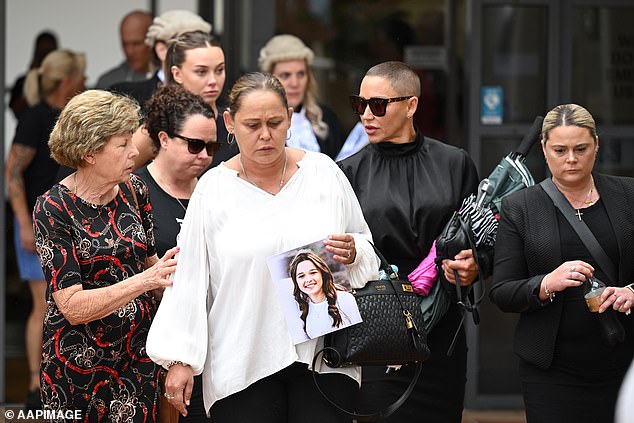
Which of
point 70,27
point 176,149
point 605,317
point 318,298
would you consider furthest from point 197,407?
point 70,27

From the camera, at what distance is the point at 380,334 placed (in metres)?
4.11

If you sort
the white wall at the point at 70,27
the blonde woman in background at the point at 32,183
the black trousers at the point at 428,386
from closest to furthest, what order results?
the black trousers at the point at 428,386, the blonde woman in background at the point at 32,183, the white wall at the point at 70,27

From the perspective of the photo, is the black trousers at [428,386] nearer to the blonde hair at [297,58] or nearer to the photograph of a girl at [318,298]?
the photograph of a girl at [318,298]

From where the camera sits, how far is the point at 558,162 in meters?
4.75

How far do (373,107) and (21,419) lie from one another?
2931 millimetres

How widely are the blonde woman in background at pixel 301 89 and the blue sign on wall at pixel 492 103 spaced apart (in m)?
1.05

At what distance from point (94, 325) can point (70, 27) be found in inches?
196

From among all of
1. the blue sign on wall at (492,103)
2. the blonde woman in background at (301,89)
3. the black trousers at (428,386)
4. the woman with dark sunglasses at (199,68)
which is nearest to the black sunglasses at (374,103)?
the woman with dark sunglasses at (199,68)

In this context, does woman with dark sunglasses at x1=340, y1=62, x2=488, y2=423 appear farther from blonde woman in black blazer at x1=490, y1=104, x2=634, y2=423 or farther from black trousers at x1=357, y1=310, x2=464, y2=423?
blonde woman in black blazer at x1=490, y1=104, x2=634, y2=423

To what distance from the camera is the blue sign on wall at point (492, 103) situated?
744cm

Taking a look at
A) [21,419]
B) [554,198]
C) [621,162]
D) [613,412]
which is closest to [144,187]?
[554,198]

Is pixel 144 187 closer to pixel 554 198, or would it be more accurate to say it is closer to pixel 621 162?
pixel 554 198

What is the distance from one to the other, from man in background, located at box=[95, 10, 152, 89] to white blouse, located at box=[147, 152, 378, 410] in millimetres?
3926

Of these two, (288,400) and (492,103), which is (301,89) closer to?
(492,103)
